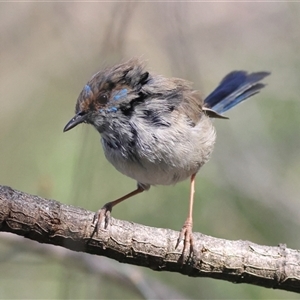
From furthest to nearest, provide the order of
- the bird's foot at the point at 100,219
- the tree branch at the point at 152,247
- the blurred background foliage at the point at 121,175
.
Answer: the blurred background foliage at the point at 121,175
the bird's foot at the point at 100,219
the tree branch at the point at 152,247

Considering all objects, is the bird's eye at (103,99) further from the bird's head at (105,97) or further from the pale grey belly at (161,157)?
the pale grey belly at (161,157)

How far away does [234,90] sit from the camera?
5379mm

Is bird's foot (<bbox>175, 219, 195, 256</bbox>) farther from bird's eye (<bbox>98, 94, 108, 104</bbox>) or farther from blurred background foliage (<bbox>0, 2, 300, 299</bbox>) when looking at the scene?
bird's eye (<bbox>98, 94, 108, 104</bbox>)

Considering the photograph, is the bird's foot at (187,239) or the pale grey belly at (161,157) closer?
the bird's foot at (187,239)

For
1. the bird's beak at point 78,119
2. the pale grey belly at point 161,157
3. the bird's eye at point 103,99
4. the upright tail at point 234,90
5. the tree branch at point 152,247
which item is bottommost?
the tree branch at point 152,247

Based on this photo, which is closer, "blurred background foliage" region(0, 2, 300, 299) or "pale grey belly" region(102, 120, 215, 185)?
"pale grey belly" region(102, 120, 215, 185)

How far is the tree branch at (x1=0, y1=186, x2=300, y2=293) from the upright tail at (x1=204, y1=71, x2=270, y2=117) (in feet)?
7.93

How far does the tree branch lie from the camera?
2.75 meters

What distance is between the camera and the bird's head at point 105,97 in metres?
3.65

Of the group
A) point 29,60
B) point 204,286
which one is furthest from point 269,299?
point 29,60

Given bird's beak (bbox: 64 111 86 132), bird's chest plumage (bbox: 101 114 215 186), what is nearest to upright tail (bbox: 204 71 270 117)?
bird's chest plumage (bbox: 101 114 215 186)

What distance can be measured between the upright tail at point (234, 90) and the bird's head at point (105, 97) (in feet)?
5.55

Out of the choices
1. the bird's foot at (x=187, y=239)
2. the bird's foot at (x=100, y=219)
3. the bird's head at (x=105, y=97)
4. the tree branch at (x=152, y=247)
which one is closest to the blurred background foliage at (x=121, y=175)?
the bird's head at (x=105, y=97)

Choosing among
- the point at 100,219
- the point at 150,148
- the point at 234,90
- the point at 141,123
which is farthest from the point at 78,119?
the point at 234,90
